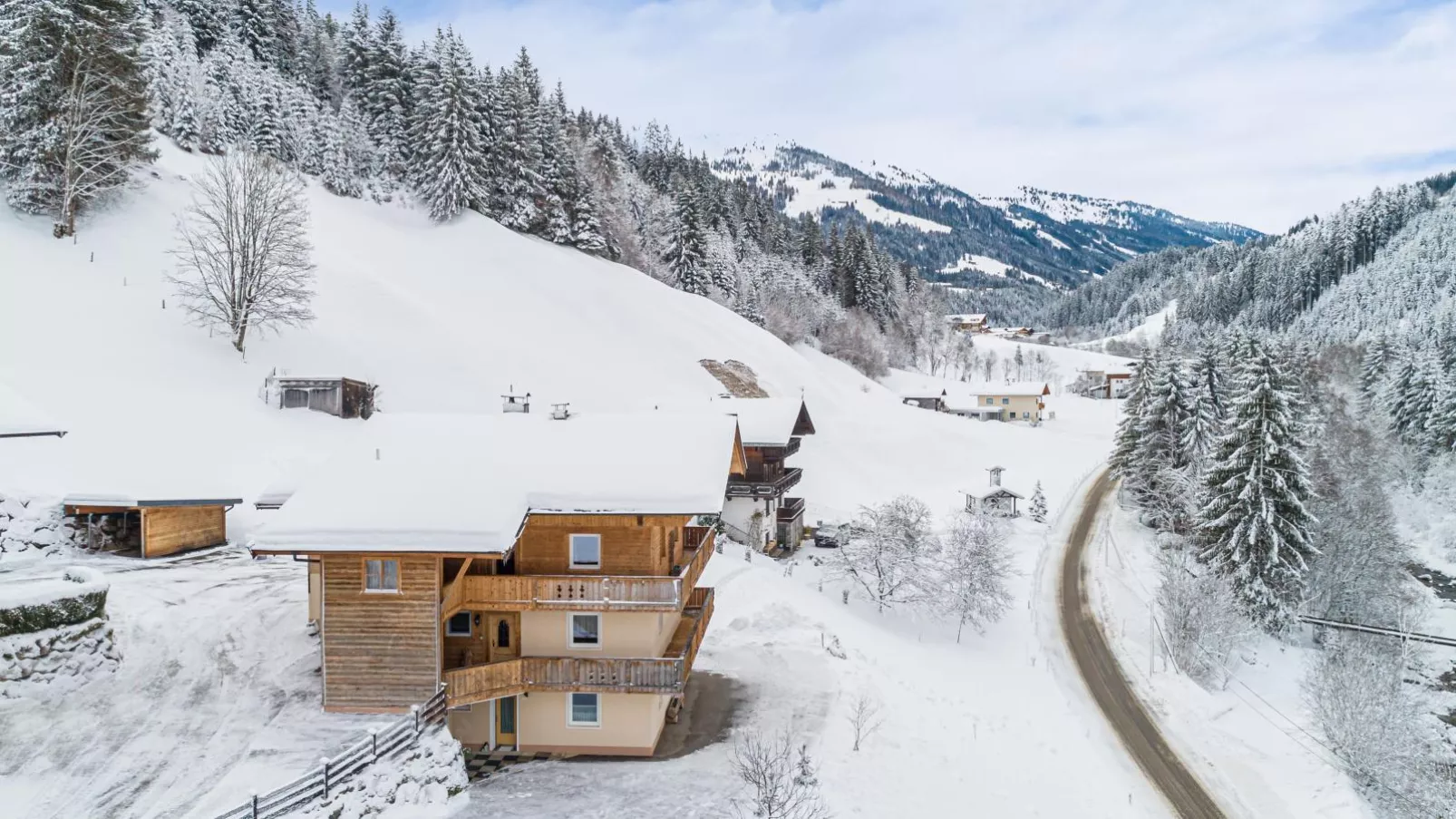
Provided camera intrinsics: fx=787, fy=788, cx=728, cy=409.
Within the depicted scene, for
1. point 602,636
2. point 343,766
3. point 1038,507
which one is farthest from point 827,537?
point 343,766

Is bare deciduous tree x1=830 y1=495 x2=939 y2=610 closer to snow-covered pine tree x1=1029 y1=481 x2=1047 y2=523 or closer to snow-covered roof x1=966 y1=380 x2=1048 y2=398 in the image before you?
snow-covered pine tree x1=1029 y1=481 x2=1047 y2=523

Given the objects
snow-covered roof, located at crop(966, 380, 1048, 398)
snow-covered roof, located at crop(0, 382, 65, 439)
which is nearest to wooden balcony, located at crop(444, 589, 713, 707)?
snow-covered roof, located at crop(0, 382, 65, 439)

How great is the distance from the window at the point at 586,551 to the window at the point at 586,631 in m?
1.46

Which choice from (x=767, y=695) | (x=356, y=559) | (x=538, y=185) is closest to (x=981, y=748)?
(x=767, y=695)

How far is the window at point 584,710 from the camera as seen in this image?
69.1ft

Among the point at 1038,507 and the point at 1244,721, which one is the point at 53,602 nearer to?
the point at 1244,721

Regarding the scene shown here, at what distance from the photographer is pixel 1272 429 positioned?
40875 mm

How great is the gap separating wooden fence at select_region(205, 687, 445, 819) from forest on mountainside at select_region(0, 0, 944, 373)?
43.9m

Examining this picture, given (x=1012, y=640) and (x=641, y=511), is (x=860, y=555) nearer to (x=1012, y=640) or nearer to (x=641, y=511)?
(x=1012, y=640)

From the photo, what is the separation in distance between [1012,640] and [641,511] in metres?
22.9

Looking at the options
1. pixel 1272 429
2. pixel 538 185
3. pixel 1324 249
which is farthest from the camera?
pixel 1324 249

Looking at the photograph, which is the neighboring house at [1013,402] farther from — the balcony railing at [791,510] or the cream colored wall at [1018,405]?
the balcony railing at [791,510]

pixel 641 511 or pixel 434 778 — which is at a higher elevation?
pixel 641 511

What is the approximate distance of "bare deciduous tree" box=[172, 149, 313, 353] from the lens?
135 ft
